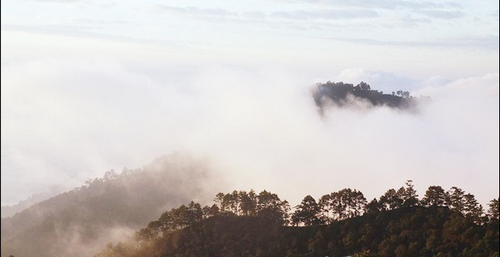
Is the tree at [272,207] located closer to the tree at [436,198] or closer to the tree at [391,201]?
the tree at [391,201]

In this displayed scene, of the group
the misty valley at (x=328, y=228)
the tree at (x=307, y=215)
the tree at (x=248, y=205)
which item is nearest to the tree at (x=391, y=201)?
the misty valley at (x=328, y=228)

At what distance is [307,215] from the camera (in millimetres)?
115438

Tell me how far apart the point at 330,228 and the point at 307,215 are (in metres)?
7.96

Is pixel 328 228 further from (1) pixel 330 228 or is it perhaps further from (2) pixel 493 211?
(2) pixel 493 211

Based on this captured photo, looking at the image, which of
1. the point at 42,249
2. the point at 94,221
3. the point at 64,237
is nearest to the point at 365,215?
the point at 42,249

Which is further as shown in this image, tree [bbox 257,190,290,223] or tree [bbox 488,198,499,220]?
tree [bbox 257,190,290,223]

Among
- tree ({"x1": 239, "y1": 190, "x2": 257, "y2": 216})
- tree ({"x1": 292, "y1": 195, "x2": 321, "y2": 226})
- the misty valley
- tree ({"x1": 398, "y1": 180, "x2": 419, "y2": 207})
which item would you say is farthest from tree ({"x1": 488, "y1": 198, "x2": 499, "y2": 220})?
tree ({"x1": 239, "y1": 190, "x2": 257, "y2": 216})

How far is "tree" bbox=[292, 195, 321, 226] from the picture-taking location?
378ft

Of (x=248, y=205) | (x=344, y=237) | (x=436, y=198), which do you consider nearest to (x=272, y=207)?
(x=248, y=205)

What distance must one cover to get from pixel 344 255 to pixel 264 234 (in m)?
19.8

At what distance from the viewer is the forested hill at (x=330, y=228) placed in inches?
3656

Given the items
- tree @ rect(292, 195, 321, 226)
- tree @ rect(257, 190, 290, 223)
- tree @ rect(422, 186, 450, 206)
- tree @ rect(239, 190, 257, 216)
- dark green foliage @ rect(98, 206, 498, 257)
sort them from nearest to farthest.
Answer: dark green foliage @ rect(98, 206, 498, 257), tree @ rect(422, 186, 450, 206), tree @ rect(292, 195, 321, 226), tree @ rect(257, 190, 290, 223), tree @ rect(239, 190, 257, 216)

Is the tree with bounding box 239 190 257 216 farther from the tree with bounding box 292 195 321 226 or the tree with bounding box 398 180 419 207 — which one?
the tree with bounding box 398 180 419 207

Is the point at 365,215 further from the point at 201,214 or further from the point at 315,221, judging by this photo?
the point at 201,214
